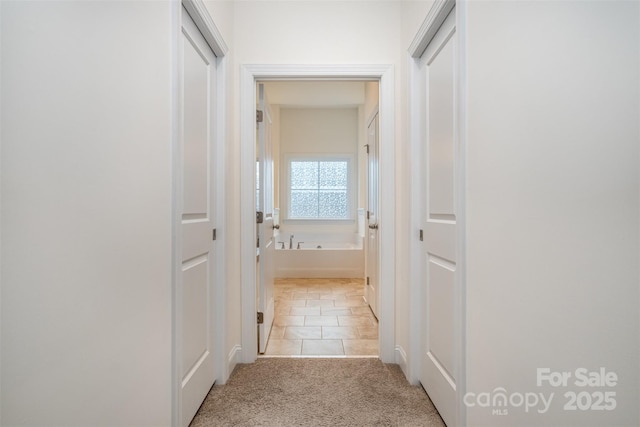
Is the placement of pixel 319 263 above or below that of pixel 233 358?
above

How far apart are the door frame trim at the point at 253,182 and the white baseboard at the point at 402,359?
0.04 metres

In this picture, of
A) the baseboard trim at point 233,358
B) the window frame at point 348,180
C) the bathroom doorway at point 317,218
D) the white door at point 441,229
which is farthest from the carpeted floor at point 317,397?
the window frame at point 348,180

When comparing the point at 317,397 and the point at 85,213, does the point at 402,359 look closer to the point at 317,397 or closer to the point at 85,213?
the point at 317,397

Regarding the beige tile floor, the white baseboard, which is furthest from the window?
the white baseboard

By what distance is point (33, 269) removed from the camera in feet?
3.45

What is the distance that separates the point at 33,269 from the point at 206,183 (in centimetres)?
101

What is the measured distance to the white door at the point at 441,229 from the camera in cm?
167

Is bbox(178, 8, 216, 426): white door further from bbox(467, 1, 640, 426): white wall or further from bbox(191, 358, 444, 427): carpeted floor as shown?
bbox(467, 1, 640, 426): white wall

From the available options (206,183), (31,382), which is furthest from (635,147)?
(31,382)

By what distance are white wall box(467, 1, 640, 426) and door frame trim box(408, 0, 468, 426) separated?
9 cm

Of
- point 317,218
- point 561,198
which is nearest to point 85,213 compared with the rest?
point 561,198

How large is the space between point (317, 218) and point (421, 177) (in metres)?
Answer: 4.35

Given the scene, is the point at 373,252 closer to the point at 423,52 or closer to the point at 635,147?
the point at 423,52

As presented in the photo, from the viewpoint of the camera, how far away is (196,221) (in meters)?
1.82
